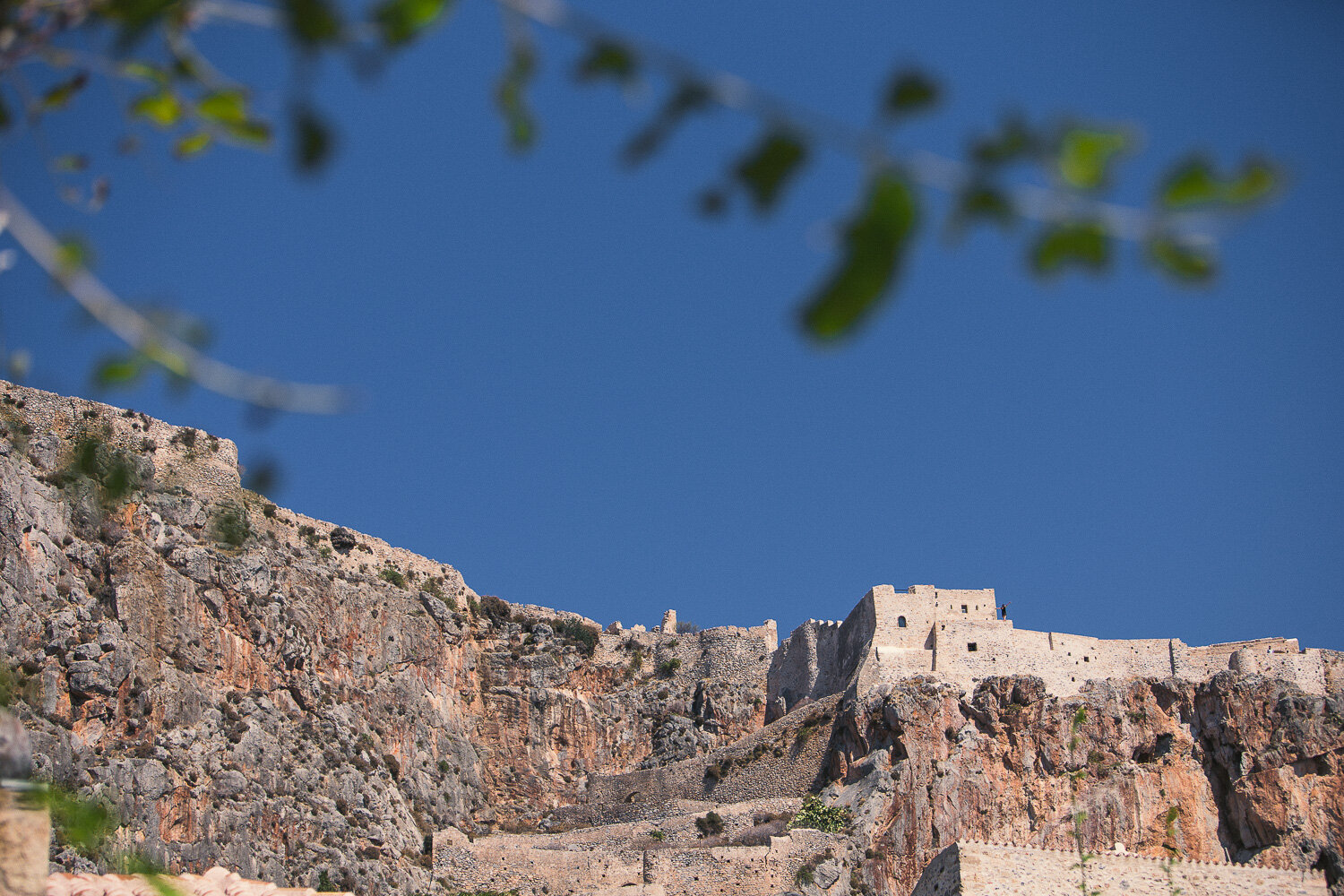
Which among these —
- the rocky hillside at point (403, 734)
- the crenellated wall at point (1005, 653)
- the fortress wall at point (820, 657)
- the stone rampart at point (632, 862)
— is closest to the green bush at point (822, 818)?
the rocky hillside at point (403, 734)

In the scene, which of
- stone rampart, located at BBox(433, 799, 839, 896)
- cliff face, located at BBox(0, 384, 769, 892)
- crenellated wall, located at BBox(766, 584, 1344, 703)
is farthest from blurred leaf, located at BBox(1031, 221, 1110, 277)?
crenellated wall, located at BBox(766, 584, 1344, 703)

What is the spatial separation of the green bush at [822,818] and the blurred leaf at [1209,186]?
32.6m

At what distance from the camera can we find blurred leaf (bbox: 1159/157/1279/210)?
1.90 m

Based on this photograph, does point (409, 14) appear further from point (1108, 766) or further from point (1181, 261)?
point (1108, 766)

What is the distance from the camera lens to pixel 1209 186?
6.47ft

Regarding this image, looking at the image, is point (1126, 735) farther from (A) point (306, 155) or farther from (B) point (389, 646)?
(A) point (306, 155)

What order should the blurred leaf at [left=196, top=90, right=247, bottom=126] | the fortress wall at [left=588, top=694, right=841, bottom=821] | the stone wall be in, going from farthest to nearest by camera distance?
the fortress wall at [left=588, top=694, right=841, bottom=821], the stone wall, the blurred leaf at [left=196, top=90, right=247, bottom=126]

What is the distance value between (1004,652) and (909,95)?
3996 cm

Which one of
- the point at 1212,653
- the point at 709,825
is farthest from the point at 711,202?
the point at 1212,653

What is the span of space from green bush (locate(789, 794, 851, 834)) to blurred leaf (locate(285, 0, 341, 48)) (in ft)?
107

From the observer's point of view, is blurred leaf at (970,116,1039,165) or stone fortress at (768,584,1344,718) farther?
stone fortress at (768,584,1344,718)

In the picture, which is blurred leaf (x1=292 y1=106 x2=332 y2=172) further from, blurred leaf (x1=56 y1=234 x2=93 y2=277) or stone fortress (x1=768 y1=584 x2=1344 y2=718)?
stone fortress (x1=768 y1=584 x2=1344 y2=718)

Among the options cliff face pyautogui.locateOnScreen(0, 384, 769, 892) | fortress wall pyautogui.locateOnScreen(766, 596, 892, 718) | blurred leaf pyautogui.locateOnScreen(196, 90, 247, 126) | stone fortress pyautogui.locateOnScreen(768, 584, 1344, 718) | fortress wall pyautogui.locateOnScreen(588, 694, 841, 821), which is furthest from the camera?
fortress wall pyautogui.locateOnScreen(766, 596, 892, 718)

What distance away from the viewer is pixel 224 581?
35906 mm
